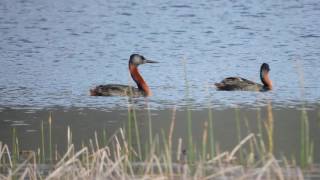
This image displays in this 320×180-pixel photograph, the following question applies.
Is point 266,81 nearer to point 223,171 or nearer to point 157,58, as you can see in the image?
point 157,58

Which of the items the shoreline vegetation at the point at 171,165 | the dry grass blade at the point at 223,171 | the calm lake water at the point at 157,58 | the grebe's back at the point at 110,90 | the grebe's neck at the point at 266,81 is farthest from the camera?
the grebe's neck at the point at 266,81

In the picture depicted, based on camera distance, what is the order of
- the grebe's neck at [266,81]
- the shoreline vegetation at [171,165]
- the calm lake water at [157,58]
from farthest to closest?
the grebe's neck at [266,81] < the calm lake water at [157,58] < the shoreline vegetation at [171,165]

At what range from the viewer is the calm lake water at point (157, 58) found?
14102 mm

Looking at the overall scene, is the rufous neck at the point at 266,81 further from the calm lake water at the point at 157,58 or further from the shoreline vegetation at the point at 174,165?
the shoreline vegetation at the point at 174,165

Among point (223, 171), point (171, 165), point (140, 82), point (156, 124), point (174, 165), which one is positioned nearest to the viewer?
point (223, 171)

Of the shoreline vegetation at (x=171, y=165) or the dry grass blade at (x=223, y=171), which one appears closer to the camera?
the dry grass blade at (x=223, y=171)

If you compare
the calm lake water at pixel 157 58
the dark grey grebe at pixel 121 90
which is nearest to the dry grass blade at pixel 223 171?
the calm lake water at pixel 157 58

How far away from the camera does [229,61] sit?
66.7 ft

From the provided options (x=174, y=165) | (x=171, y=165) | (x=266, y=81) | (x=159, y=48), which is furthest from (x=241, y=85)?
(x=171, y=165)

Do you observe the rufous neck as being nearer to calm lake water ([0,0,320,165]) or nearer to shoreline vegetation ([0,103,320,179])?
calm lake water ([0,0,320,165])

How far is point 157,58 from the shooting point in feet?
68.7

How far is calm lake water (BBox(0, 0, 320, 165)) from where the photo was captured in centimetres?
1410

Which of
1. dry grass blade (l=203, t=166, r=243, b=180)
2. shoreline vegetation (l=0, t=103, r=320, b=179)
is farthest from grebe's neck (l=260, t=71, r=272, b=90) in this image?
dry grass blade (l=203, t=166, r=243, b=180)

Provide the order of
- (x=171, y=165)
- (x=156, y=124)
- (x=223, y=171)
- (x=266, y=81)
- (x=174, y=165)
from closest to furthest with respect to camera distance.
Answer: (x=223, y=171) → (x=171, y=165) → (x=174, y=165) → (x=156, y=124) → (x=266, y=81)
